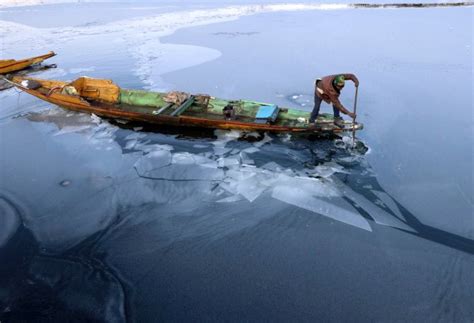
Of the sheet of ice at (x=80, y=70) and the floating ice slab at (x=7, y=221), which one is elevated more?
the sheet of ice at (x=80, y=70)

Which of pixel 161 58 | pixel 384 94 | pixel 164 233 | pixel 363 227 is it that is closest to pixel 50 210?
pixel 164 233

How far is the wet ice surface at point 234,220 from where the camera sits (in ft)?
13.0

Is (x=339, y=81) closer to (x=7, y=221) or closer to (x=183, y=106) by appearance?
(x=183, y=106)

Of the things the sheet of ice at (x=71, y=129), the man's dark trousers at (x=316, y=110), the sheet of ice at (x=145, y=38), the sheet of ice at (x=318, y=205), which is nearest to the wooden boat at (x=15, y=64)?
the sheet of ice at (x=145, y=38)

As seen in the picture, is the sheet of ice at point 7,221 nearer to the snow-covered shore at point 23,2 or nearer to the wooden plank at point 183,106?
the wooden plank at point 183,106

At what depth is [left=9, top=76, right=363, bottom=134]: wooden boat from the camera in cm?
746

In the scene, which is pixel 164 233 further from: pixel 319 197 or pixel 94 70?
pixel 94 70

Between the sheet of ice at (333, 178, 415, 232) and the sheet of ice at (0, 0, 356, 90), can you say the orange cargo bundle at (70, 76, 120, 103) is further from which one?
the sheet of ice at (333, 178, 415, 232)

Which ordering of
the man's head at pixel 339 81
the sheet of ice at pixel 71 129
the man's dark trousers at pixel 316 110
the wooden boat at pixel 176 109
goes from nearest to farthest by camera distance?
the man's head at pixel 339 81 → the man's dark trousers at pixel 316 110 → the wooden boat at pixel 176 109 → the sheet of ice at pixel 71 129

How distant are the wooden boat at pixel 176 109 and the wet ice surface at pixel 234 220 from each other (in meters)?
0.36

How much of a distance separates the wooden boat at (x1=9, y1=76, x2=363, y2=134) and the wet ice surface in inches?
14.0

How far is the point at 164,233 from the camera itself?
197 inches

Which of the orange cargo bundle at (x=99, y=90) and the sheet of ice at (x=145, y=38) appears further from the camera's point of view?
the sheet of ice at (x=145, y=38)

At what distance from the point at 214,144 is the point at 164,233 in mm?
3001
